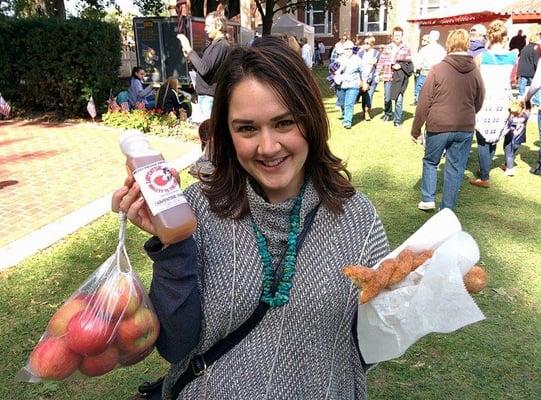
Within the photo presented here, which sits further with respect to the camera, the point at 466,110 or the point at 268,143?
the point at 466,110

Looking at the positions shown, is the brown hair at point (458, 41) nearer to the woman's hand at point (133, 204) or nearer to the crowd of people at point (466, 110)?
the crowd of people at point (466, 110)

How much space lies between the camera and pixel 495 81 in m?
5.96

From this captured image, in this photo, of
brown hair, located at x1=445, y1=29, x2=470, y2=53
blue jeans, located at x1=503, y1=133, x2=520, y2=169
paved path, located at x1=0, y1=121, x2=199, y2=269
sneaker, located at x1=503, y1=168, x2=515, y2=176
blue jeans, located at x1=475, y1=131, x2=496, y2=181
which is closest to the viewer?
brown hair, located at x1=445, y1=29, x2=470, y2=53

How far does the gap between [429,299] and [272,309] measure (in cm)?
46

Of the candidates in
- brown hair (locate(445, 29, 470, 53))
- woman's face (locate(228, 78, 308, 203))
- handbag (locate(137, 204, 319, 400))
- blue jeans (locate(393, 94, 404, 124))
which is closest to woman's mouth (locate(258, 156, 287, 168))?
woman's face (locate(228, 78, 308, 203))

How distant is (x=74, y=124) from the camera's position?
10.7 meters

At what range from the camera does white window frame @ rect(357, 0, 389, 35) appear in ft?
102

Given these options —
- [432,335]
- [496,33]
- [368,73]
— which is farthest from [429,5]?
[432,335]

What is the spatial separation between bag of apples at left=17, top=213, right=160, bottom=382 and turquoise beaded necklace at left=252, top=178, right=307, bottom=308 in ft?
1.12

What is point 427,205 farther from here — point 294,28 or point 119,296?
point 294,28

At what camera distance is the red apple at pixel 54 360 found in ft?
4.33

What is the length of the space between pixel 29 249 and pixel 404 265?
4.19 m

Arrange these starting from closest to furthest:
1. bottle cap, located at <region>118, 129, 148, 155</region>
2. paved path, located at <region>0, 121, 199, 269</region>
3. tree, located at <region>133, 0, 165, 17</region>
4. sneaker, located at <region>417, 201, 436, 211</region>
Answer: bottle cap, located at <region>118, 129, 148, 155</region>, paved path, located at <region>0, 121, 199, 269</region>, sneaker, located at <region>417, 201, 436, 211</region>, tree, located at <region>133, 0, 165, 17</region>

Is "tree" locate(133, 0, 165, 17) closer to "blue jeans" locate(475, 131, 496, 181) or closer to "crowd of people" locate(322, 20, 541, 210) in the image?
"crowd of people" locate(322, 20, 541, 210)
